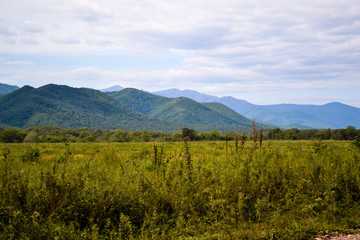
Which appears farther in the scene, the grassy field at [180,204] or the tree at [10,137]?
the tree at [10,137]

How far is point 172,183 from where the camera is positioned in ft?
20.8

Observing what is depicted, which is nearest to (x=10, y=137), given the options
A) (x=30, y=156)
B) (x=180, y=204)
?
(x=30, y=156)

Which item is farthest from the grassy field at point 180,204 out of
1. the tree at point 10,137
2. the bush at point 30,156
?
the tree at point 10,137

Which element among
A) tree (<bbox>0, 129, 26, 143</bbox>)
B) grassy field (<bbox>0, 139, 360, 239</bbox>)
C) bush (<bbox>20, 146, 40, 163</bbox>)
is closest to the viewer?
grassy field (<bbox>0, 139, 360, 239</bbox>)

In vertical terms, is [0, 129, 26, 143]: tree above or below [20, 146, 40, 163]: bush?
below

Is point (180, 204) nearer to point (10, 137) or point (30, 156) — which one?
point (30, 156)

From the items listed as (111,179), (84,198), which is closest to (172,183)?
(111,179)

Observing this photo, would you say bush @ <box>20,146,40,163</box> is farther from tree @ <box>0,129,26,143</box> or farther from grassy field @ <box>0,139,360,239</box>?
tree @ <box>0,129,26,143</box>

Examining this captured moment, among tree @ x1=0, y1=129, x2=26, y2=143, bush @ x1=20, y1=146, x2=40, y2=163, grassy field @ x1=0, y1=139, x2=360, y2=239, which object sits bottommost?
tree @ x1=0, y1=129, x2=26, y2=143

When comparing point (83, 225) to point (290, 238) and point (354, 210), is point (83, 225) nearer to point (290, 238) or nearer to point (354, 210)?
point (290, 238)

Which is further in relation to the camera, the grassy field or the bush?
the bush

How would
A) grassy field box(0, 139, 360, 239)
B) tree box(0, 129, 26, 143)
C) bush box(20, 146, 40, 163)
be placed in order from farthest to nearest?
tree box(0, 129, 26, 143) → bush box(20, 146, 40, 163) → grassy field box(0, 139, 360, 239)

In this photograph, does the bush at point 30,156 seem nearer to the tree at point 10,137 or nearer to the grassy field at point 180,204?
the grassy field at point 180,204

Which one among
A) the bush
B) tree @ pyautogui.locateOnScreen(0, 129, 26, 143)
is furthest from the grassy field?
tree @ pyautogui.locateOnScreen(0, 129, 26, 143)
